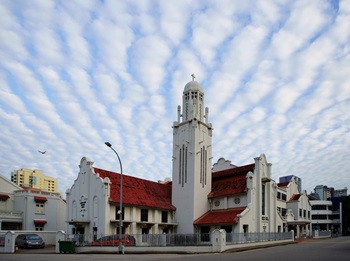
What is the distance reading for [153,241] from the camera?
106 feet

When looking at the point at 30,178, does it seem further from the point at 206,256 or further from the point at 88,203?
the point at 206,256

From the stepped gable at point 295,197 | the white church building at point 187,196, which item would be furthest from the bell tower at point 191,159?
the stepped gable at point 295,197

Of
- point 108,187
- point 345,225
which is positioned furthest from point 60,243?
point 345,225

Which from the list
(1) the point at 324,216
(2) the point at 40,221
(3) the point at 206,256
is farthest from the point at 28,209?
(1) the point at 324,216

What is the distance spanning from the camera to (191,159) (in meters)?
47.8

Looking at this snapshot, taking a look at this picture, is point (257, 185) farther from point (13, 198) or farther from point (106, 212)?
point (13, 198)

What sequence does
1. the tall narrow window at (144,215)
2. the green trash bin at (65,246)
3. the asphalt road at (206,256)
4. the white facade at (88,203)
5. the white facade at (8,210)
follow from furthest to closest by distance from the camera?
1. the white facade at (8,210)
2. the tall narrow window at (144,215)
3. the white facade at (88,203)
4. the green trash bin at (65,246)
5. the asphalt road at (206,256)

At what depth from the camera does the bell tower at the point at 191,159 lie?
153 ft

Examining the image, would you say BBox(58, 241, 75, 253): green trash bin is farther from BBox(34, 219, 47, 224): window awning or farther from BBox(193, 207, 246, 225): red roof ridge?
BBox(34, 219, 47, 224): window awning

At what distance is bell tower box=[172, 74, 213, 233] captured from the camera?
1839 inches

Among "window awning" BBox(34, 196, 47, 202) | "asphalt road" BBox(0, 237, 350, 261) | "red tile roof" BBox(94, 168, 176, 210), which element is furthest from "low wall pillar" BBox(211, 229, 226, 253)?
"window awning" BBox(34, 196, 47, 202)

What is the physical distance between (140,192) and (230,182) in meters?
11.6

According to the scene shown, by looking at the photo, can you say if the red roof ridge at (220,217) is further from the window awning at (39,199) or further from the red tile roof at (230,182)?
the window awning at (39,199)

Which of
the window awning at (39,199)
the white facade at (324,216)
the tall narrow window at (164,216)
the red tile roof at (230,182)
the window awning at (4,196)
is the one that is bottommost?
the white facade at (324,216)
